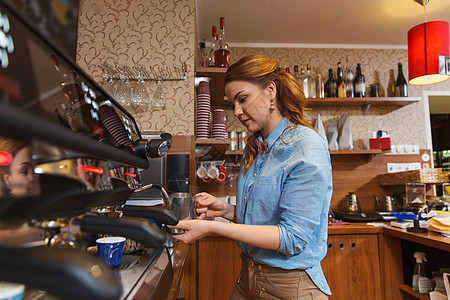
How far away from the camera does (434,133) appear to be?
5.89 m

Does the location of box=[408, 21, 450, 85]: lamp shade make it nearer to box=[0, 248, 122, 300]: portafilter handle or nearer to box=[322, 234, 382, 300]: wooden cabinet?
box=[322, 234, 382, 300]: wooden cabinet

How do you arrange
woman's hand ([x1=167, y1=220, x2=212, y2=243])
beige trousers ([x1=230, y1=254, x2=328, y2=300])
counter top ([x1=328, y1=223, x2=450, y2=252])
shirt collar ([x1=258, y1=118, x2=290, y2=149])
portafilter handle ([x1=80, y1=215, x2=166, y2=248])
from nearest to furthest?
portafilter handle ([x1=80, y1=215, x2=166, y2=248]) < woman's hand ([x1=167, y1=220, x2=212, y2=243]) < beige trousers ([x1=230, y1=254, x2=328, y2=300]) < shirt collar ([x1=258, y1=118, x2=290, y2=149]) < counter top ([x1=328, y1=223, x2=450, y2=252])

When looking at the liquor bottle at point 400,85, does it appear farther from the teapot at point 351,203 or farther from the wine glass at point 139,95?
the wine glass at point 139,95

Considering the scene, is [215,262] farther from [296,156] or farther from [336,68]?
[336,68]

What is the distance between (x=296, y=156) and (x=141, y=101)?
1309 mm

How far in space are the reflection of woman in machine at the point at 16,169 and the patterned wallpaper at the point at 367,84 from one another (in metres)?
2.95

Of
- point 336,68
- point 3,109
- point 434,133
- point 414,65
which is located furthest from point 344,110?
point 434,133

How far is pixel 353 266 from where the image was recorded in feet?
7.14

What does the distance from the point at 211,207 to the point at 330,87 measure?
2.13 metres

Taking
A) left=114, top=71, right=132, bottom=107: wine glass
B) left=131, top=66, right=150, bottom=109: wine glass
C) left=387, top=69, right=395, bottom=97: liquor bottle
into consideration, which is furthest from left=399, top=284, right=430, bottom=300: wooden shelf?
left=114, top=71, right=132, bottom=107: wine glass

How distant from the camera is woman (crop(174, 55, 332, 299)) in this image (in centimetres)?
91

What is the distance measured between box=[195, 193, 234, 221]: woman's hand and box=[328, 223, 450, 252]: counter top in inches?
45.1

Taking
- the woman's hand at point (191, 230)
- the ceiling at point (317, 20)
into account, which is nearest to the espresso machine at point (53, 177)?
the woman's hand at point (191, 230)

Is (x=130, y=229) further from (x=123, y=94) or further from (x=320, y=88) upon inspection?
(x=320, y=88)
